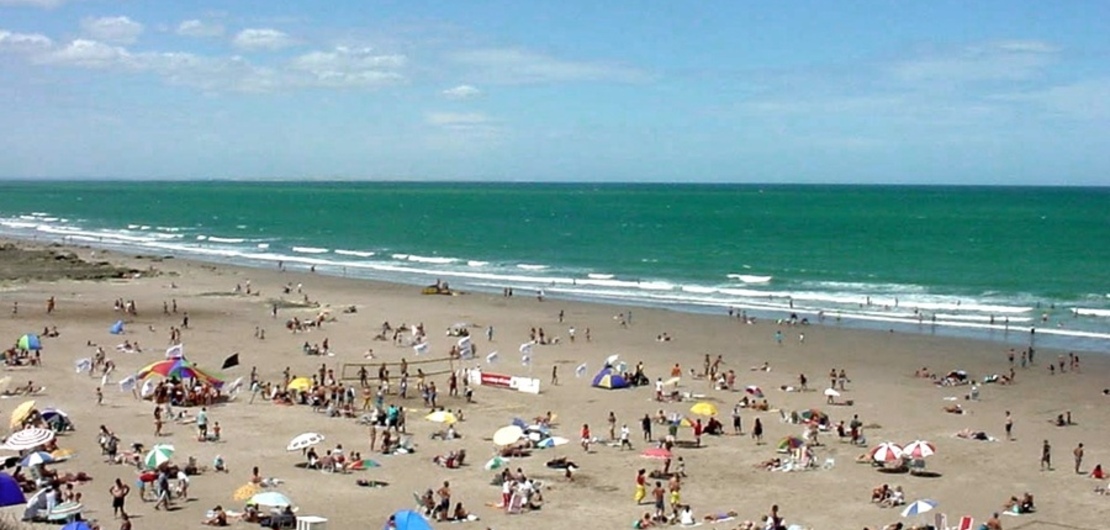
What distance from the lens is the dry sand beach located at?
23953mm

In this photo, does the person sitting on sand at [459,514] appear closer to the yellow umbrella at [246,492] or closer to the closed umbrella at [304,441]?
the yellow umbrella at [246,492]

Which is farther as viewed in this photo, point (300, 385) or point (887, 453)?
point (300, 385)

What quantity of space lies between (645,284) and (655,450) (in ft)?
142

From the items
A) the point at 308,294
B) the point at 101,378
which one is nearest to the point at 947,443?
the point at 101,378

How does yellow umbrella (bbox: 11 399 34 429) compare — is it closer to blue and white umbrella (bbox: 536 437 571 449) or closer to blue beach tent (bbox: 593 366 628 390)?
blue and white umbrella (bbox: 536 437 571 449)

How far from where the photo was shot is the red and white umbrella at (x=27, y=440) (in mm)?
24609

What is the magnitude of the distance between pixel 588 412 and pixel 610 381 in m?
3.51

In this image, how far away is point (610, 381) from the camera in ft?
120

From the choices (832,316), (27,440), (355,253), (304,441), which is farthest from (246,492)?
(355,253)

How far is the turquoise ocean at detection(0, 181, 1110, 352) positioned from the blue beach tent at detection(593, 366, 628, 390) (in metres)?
19.1

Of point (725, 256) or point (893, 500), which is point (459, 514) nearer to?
point (893, 500)

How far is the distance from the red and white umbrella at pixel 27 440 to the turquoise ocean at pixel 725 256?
3633cm

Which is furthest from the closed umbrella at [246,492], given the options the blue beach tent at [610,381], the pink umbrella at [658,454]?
the blue beach tent at [610,381]

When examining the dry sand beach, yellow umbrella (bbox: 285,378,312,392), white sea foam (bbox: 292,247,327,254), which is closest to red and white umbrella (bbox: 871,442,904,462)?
the dry sand beach
